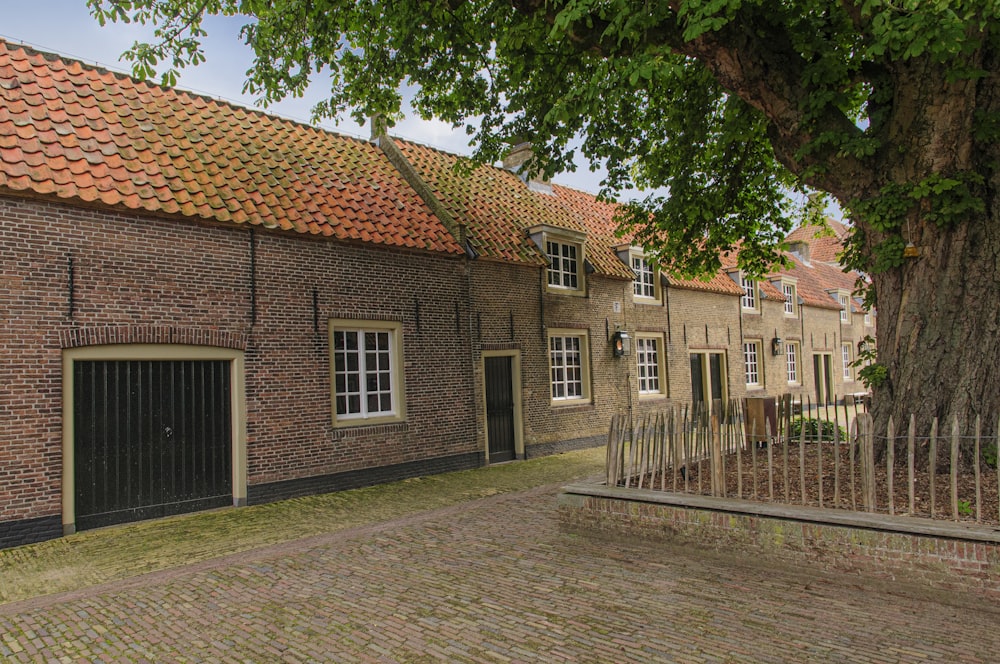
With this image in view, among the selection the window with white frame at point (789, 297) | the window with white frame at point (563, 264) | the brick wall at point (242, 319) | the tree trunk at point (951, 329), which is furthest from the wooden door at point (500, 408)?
the window with white frame at point (789, 297)

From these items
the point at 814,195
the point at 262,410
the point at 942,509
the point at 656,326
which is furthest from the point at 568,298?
the point at 942,509

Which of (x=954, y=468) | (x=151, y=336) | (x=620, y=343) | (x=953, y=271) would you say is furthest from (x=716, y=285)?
(x=151, y=336)

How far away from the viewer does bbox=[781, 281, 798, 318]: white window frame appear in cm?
2467

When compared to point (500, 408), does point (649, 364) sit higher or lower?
higher

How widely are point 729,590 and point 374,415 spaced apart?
7136 mm

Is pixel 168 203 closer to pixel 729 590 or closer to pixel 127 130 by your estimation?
pixel 127 130

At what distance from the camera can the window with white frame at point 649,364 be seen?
17.4 meters

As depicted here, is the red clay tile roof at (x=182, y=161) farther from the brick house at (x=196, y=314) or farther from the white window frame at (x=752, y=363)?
the white window frame at (x=752, y=363)

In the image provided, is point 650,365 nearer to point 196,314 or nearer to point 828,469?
point 828,469

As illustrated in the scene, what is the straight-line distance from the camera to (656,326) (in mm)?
17688

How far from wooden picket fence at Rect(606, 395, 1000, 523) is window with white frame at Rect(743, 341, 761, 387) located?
48.0 ft

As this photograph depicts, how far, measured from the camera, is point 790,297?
82.5 ft

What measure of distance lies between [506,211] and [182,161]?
723cm

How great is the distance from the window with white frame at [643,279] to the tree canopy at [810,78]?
728 centimetres
